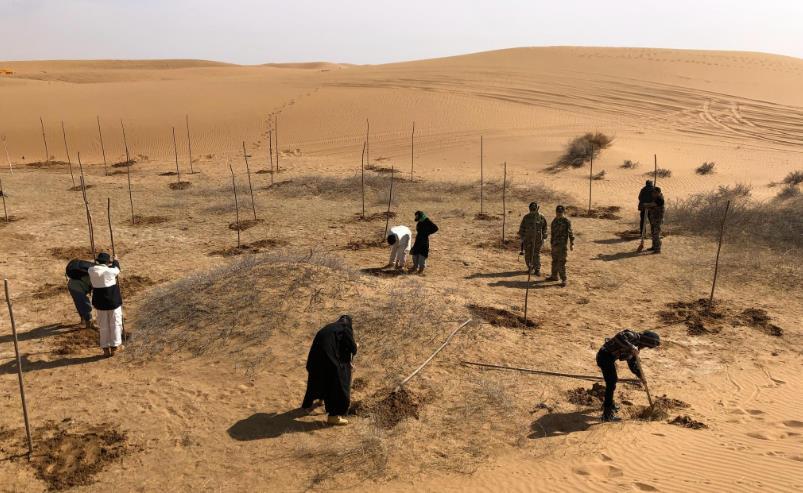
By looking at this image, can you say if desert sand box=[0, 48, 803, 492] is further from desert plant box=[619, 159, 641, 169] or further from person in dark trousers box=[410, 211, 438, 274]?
desert plant box=[619, 159, 641, 169]

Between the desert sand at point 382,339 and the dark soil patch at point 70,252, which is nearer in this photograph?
the desert sand at point 382,339

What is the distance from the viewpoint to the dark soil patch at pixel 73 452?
5.13 m

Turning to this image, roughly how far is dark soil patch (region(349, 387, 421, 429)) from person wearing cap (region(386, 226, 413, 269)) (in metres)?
3.75

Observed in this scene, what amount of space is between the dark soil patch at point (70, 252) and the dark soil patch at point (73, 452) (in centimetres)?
606

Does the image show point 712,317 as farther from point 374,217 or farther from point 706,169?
point 706,169

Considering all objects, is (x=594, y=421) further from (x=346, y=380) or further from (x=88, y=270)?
(x=88, y=270)

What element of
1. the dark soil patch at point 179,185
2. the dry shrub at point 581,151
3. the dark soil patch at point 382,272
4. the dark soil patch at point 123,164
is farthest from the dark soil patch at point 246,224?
the dry shrub at point 581,151

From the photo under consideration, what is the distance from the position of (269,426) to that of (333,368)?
861mm

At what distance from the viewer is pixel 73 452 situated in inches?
215

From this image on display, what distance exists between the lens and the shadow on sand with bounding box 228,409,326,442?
576cm

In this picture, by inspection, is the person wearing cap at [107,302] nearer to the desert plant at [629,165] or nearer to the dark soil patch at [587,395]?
the dark soil patch at [587,395]

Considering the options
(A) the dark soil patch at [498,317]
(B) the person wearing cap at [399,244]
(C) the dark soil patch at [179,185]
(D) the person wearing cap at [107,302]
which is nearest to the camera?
(D) the person wearing cap at [107,302]

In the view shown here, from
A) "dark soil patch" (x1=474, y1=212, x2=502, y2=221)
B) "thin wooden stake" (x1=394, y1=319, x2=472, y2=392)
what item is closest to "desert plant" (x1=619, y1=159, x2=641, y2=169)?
"dark soil patch" (x1=474, y1=212, x2=502, y2=221)

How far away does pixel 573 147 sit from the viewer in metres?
21.5
